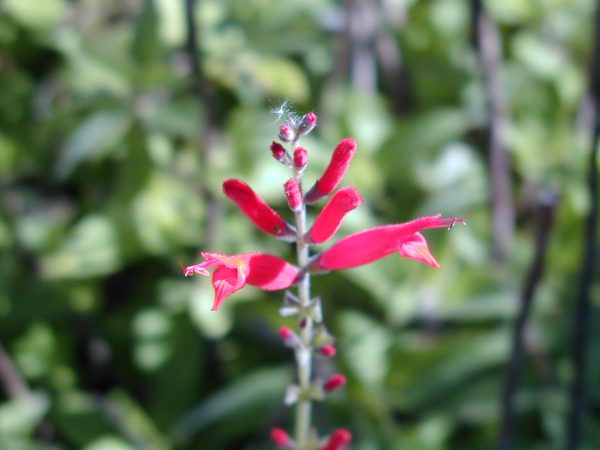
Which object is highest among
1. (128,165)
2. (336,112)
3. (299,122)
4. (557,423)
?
(336,112)

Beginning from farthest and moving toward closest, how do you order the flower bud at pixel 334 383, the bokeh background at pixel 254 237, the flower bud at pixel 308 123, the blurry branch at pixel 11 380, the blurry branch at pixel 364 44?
the blurry branch at pixel 364 44 → the blurry branch at pixel 11 380 → the bokeh background at pixel 254 237 → the flower bud at pixel 334 383 → the flower bud at pixel 308 123

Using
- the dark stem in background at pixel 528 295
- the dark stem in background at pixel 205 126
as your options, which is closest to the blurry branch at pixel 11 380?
the dark stem in background at pixel 205 126

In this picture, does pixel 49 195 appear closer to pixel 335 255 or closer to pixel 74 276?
pixel 74 276

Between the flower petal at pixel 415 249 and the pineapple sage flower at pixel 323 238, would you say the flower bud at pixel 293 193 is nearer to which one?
the pineapple sage flower at pixel 323 238

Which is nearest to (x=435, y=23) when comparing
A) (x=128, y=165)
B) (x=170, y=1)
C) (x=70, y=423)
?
(x=170, y=1)

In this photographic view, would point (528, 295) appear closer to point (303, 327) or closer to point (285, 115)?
point (303, 327)

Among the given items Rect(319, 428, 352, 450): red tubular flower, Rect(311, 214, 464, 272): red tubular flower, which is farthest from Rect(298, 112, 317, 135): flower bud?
Rect(319, 428, 352, 450): red tubular flower

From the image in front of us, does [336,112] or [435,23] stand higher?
[435,23]

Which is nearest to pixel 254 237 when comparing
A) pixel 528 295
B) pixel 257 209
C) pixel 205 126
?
pixel 205 126
